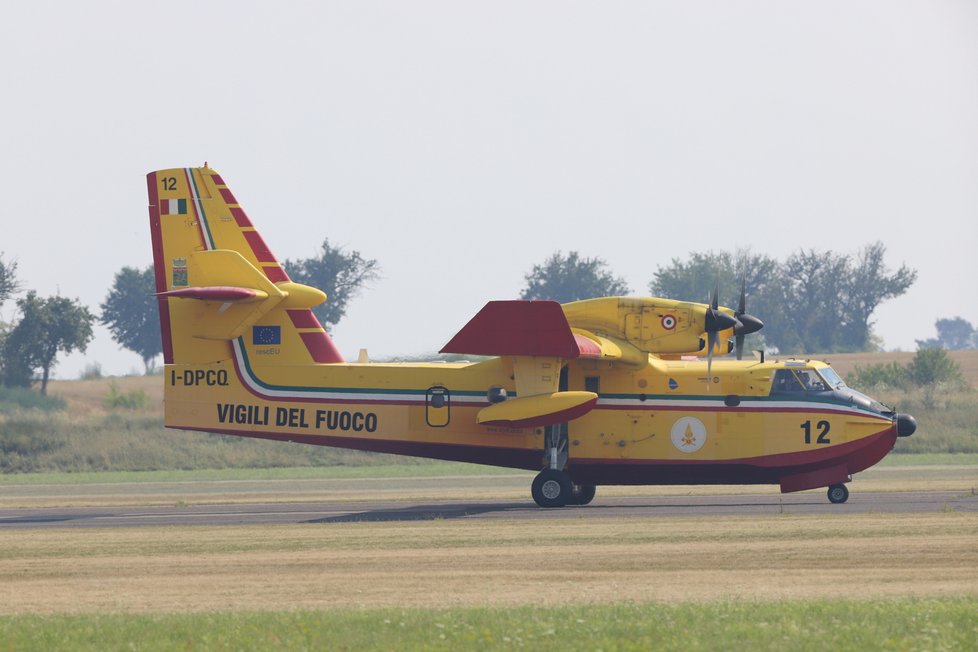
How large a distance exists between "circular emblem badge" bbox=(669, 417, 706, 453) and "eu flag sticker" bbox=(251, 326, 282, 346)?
9.61m

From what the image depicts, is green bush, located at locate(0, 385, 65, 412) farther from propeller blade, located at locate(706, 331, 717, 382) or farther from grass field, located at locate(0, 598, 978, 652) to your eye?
grass field, located at locate(0, 598, 978, 652)

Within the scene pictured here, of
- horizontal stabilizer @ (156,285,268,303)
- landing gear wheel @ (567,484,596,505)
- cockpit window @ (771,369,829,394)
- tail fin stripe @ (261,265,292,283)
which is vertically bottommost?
landing gear wheel @ (567,484,596,505)

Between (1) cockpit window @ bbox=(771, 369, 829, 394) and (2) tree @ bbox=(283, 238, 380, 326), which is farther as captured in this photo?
(2) tree @ bbox=(283, 238, 380, 326)

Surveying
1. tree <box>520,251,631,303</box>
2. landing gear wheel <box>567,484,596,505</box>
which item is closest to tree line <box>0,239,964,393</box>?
tree <box>520,251,631,303</box>

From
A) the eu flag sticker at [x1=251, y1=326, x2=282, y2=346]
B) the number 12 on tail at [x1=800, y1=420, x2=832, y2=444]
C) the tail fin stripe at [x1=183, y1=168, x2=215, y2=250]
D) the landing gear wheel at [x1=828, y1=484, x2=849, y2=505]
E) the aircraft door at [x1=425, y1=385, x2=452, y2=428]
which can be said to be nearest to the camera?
the landing gear wheel at [x1=828, y1=484, x2=849, y2=505]

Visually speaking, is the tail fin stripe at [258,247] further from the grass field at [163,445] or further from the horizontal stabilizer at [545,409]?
the grass field at [163,445]

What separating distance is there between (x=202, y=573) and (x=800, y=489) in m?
15.0

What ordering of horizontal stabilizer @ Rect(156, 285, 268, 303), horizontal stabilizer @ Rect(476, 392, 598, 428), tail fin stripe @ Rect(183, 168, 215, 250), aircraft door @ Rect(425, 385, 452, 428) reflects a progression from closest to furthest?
horizontal stabilizer @ Rect(476, 392, 598, 428) → horizontal stabilizer @ Rect(156, 285, 268, 303) → aircraft door @ Rect(425, 385, 452, 428) → tail fin stripe @ Rect(183, 168, 215, 250)

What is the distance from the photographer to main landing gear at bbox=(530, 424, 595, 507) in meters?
30.3

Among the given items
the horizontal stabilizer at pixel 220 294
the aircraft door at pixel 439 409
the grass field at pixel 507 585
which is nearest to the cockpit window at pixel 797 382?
the grass field at pixel 507 585

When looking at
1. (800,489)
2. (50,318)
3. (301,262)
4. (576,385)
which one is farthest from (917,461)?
(301,262)

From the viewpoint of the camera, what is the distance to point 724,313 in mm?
30547

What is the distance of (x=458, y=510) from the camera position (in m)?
30.5

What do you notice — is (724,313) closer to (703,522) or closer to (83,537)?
(703,522)
